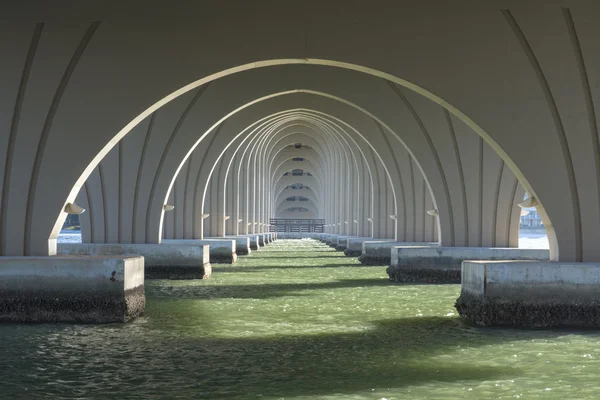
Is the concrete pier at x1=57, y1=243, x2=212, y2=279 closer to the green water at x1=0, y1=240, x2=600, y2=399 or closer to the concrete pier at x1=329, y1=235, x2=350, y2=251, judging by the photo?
the green water at x1=0, y1=240, x2=600, y2=399

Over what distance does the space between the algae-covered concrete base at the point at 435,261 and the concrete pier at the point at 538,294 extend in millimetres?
11005

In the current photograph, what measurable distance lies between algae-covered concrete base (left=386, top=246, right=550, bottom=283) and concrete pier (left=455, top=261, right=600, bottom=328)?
1100cm

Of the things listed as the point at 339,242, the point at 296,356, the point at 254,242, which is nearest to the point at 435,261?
the point at 296,356

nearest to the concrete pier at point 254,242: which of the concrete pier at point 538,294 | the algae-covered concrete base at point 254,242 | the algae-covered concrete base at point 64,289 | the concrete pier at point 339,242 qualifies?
the algae-covered concrete base at point 254,242

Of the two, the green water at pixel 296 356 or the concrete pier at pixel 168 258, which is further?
the concrete pier at pixel 168 258

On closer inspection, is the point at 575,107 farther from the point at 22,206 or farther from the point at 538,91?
the point at 22,206

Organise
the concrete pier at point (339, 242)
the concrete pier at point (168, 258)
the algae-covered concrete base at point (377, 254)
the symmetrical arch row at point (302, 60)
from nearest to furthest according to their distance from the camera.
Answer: the symmetrical arch row at point (302, 60) → the concrete pier at point (168, 258) → the algae-covered concrete base at point (377, 254) → the concrete pier at point (339, 242)

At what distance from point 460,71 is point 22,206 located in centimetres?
1027

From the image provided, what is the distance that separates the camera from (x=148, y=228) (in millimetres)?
31438

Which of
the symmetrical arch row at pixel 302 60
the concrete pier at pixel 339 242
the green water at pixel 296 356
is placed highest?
the symmetrical arch row at pixel 302 60

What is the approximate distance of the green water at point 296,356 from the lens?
11.0 meters

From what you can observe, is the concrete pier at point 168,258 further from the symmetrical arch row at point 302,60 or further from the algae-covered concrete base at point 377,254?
the algae-covered concrete base at point 377,254

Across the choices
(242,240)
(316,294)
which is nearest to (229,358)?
(316,294)

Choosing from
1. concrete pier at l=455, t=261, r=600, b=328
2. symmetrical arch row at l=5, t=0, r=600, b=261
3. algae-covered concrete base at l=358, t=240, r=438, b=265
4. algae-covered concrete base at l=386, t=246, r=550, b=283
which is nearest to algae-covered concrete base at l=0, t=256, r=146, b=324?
symmetrical arch row at l=5, t=0, r=600, b=261
